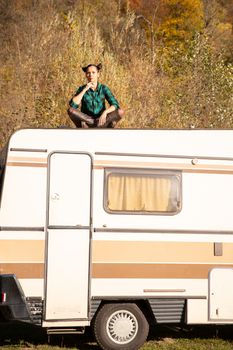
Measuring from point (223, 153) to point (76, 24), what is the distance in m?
15.5

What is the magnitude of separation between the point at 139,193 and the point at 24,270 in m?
1.72

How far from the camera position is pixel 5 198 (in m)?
7.48

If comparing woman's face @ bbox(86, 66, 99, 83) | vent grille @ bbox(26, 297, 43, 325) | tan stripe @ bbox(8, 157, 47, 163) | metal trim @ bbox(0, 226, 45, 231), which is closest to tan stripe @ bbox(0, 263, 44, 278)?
vent grille @ bbox(26, 297, 43, 325)

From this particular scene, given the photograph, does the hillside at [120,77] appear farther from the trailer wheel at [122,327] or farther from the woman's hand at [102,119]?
the trailer wheel at [122,327]

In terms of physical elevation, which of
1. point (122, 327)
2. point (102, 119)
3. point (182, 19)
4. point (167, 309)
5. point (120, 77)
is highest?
point (182, 19)

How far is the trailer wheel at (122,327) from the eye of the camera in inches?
306

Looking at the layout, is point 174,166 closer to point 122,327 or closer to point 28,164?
point 28,164

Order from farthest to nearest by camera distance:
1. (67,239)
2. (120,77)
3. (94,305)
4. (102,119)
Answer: (120,77), (102,119), (94,305), (67,239)

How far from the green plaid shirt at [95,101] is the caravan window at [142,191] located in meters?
1.45

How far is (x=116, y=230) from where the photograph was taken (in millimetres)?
7699

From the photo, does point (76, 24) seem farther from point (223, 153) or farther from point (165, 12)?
point (165, 12)

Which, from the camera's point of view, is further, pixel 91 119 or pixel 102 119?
pixel 91 119

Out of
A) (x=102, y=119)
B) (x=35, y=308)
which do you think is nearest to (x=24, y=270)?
(x=35, y=308)

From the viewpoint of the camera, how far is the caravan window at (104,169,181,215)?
777cm
